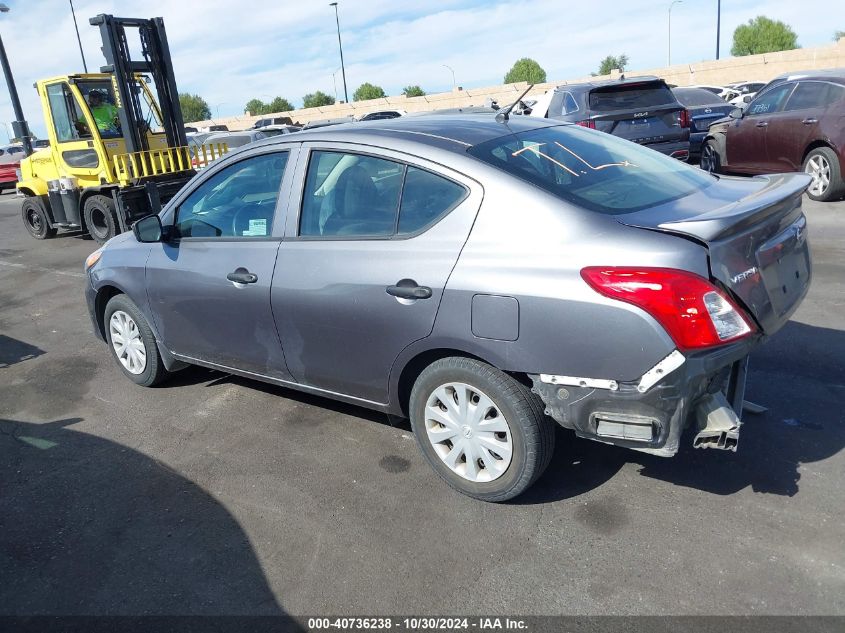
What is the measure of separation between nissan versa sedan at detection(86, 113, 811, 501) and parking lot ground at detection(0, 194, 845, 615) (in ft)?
1.11

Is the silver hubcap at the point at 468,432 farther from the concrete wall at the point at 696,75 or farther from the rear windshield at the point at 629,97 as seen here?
the concrete wall at the point at 696,75

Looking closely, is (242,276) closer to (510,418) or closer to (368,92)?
(510,418)

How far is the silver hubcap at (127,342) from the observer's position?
16.8 feet

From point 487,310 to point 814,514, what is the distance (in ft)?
5.61

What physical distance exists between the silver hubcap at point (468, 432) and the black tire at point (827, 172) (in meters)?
7.93

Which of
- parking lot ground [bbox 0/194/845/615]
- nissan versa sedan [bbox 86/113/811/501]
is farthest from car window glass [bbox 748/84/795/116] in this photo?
nissan versa sedan [bbox 86/113/811/501]

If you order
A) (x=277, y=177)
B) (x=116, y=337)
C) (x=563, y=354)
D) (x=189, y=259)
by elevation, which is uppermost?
Answer: (x=277, y=177)

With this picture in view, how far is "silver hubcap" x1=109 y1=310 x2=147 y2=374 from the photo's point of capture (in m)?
5.12

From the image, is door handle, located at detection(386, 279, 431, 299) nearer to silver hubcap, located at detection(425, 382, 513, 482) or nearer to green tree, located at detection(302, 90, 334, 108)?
silver hubcap, located at detection(425, 382, 513, 482)

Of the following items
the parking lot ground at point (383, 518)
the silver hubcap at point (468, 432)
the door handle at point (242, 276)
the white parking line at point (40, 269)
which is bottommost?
the parking lot ground at point (383, 518)

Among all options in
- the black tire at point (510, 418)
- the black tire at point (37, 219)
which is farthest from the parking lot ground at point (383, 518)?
the black tire at point (37, 219)

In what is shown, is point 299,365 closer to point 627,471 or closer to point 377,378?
point 377,378

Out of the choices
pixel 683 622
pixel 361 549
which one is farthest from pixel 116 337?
pixel 683 622

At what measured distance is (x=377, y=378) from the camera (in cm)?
365
